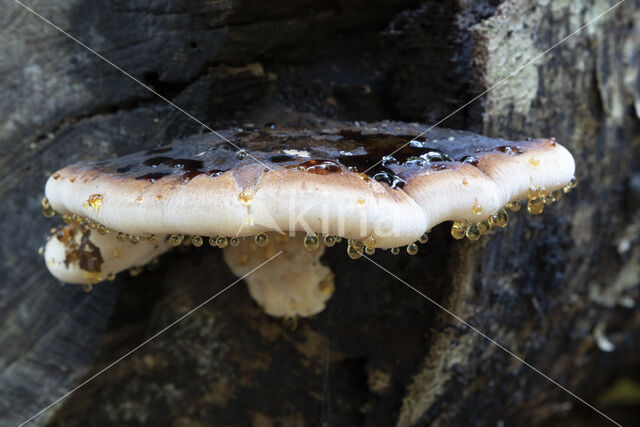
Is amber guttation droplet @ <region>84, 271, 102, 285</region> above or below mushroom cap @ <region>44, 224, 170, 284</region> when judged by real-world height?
below

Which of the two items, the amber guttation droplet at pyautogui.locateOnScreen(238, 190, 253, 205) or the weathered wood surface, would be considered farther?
the weathered wood surface

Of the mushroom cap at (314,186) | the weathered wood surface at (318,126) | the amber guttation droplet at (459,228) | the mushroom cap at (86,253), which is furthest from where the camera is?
the weathered wood surface at (318,126)

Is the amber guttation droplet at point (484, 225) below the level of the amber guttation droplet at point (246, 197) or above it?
below

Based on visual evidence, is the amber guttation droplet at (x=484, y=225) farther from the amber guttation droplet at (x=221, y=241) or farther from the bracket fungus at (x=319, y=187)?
the amber guttation droplet at (x=221, y=241)

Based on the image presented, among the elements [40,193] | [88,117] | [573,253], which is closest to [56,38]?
[88,117]

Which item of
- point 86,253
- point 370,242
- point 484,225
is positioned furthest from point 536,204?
point 86,253

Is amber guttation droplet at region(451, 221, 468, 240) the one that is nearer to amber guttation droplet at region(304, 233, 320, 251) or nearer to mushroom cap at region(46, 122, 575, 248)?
mushroom cap at region(46, 122, 575, 248)

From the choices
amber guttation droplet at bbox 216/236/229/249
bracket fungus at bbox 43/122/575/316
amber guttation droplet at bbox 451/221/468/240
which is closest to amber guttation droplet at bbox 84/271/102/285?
bracket fungus at bbox 43/122/575/316

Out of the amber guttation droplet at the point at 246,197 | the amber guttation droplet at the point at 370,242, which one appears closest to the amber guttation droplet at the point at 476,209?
the amber guttation droplet at the point at 370,242
